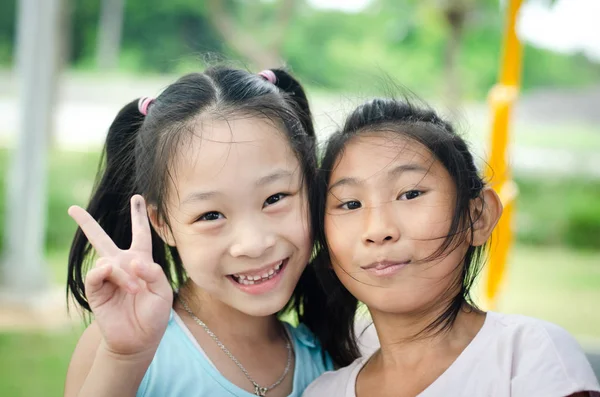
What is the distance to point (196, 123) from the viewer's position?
1671 mm

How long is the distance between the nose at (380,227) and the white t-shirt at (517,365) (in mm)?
259

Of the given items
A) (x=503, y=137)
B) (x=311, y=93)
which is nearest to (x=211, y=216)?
(x=503, y=137)

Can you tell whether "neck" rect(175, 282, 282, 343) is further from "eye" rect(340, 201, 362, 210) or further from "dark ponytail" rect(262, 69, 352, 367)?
"eye" rect(340, 201, 362, 210)

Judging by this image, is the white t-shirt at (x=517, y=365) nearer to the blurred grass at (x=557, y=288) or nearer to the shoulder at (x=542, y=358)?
the shoulder at (x=542, y=358)

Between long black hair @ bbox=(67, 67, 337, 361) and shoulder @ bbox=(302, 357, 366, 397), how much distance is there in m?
0.21

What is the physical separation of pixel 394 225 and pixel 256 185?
0.95 ft

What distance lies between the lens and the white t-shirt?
1382 mm

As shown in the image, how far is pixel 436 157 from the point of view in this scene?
1.54 meters

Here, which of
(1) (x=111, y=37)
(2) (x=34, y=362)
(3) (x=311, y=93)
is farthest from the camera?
(1) (x=111, y=37)

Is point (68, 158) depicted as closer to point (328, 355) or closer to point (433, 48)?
point (433, 48)

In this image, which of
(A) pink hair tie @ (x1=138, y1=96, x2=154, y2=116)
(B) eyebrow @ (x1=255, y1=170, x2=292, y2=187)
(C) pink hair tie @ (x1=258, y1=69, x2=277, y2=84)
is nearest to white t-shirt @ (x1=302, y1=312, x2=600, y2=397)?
(B) eyebrow @ (x1=255, y1=170, x2=292, y2=187)

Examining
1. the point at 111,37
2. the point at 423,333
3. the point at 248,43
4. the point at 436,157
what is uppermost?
the point at 436,157

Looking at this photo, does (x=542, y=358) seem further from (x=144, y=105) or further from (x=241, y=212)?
(x=144, y=105)

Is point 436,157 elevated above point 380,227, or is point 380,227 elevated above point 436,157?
point 436,157
